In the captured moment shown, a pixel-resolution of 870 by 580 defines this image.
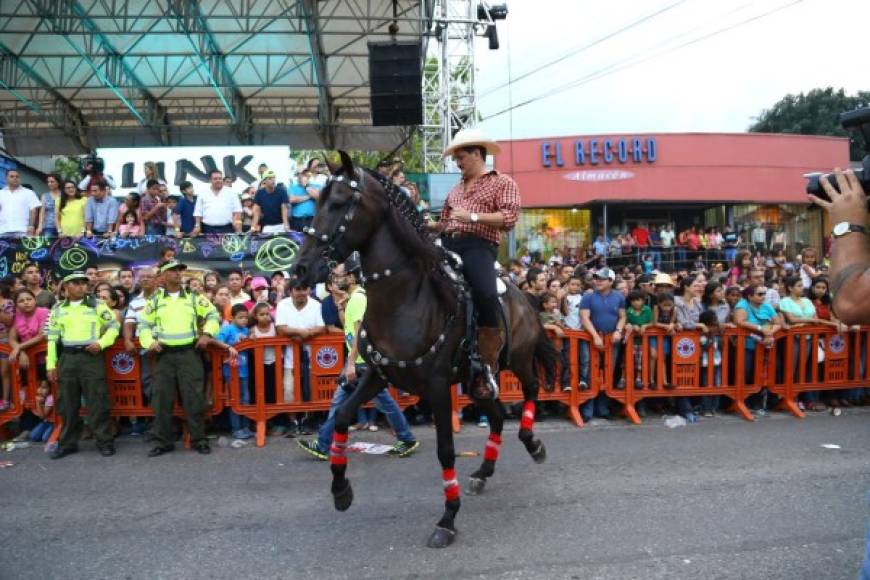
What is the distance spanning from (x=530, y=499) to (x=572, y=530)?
72cm

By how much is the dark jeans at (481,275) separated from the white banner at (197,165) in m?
11.8

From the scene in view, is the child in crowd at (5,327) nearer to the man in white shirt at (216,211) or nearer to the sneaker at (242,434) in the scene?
the sneaker at (242,434)

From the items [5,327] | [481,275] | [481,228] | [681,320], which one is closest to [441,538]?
[481,275]

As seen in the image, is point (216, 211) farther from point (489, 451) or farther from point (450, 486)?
point (450, 486)

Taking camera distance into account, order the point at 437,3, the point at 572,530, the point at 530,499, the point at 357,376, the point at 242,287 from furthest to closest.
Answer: the point at 437,3
the point at 242,287
the point at 357,376
the point at 530,499
the point at 572,530

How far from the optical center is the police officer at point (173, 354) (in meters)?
7.12

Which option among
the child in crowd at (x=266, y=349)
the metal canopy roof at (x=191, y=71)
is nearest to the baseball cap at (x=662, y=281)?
the child in crowd at (x=266, y=349)

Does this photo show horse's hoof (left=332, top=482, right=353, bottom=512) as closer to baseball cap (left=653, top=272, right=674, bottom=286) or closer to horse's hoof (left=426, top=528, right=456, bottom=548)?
horse's hoof (left=426, top=528, right=456, bottom=548)

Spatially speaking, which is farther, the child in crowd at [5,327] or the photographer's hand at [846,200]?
the child in crowd at [5,327]

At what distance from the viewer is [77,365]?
709cm

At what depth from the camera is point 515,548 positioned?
4.35 metres

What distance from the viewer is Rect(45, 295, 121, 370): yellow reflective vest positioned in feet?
23.3

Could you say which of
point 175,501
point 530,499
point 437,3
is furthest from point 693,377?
point 437,3

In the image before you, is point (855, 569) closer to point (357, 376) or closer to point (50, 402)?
point (357, 376)
